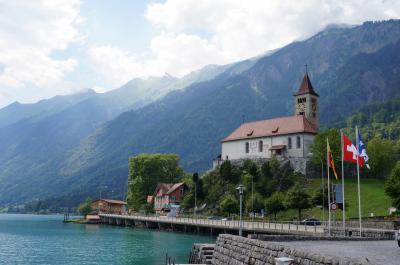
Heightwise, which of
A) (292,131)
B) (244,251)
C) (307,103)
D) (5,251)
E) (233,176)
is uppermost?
(307,103)

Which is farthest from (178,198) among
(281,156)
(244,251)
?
(244,251)

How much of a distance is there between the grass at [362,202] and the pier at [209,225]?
9.74m

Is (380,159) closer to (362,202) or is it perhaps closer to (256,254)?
(362,202)

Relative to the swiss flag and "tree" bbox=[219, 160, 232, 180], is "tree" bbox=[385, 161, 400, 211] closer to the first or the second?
the swiss flag

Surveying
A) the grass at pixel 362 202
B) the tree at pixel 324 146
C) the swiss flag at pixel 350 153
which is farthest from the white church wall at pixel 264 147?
the swiss flag at pixel 350 153

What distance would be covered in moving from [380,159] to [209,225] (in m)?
44.1

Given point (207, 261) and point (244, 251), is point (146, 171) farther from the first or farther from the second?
point (244, 251)

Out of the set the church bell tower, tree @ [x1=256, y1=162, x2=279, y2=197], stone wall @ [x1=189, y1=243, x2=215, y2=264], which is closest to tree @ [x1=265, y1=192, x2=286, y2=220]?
tree @ [x1=256, y1=162, x2=279, y2=197]

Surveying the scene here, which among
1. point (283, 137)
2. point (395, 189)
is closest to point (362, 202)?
point (395, 189)

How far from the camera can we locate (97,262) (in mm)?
48406

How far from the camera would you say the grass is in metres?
73.8

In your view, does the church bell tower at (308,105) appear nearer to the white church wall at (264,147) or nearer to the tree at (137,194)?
the white church wall at (264,147)

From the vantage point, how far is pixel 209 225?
78.8 metres

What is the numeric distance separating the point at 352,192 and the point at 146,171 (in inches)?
2498
